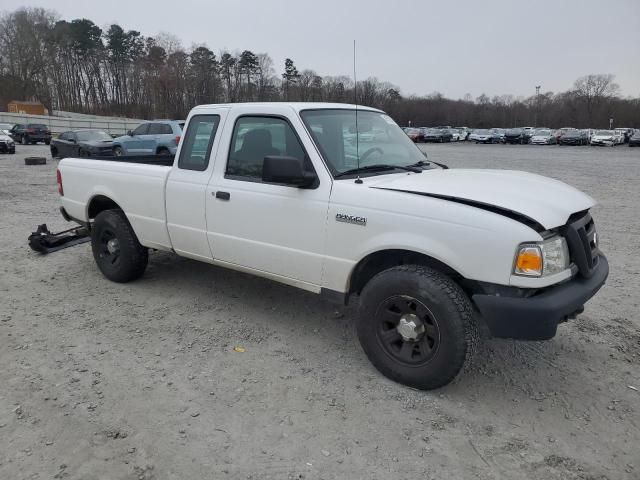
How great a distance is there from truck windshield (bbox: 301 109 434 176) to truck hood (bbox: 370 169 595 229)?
333 millimetres

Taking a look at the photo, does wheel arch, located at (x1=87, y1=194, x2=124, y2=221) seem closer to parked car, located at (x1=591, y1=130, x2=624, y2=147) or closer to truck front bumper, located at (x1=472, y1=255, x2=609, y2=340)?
truck front bumper, located at (x1=472, y1=255, x2=609, y2=340)

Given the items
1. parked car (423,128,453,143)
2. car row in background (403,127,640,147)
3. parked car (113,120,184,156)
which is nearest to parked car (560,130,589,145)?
car row in background (403,127,640,147)

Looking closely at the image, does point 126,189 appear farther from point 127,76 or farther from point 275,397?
point 127,76

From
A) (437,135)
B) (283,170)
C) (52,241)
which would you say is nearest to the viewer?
(283,170)

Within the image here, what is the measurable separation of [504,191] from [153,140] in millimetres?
18711

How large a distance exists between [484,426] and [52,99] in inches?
3619

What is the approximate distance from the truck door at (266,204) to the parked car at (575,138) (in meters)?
49.9

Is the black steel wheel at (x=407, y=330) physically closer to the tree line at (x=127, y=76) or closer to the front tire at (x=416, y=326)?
the front tire at (x=416, y=326)

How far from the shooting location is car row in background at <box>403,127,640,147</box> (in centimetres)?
4519

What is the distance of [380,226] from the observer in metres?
3.36

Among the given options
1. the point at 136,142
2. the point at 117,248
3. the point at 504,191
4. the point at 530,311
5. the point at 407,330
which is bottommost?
the point at 407,330

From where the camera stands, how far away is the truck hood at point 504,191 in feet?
9.94

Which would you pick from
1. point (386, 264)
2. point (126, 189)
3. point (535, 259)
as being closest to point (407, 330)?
point (386, 264)

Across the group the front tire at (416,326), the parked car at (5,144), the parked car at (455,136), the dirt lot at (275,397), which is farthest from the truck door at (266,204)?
the parked car at (455,136)
